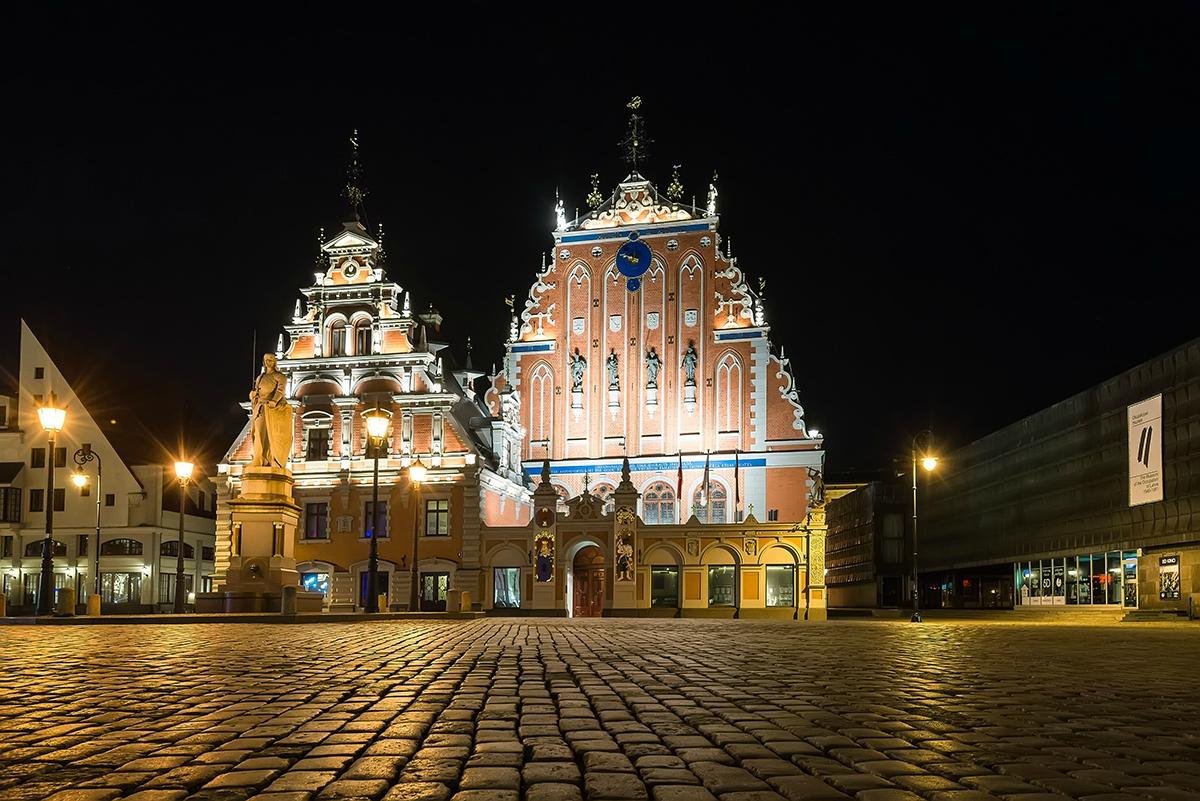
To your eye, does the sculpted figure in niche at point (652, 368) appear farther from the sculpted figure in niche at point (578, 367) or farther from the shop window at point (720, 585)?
the shop window at point (720, 585)

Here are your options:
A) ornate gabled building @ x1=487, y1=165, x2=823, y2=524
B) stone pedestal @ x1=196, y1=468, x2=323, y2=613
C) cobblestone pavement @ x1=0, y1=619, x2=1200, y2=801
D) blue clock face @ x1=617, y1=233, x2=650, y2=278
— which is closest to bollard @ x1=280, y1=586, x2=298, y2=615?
stone pedestal @ x1=196, y1=468, x2=323, y2=613

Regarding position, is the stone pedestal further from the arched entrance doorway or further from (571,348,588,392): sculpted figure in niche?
(571,348,588,392): sculpted figure in niche

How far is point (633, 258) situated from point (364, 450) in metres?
15.3

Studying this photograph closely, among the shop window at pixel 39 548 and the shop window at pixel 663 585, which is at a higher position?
the shop window at pixel 39 548

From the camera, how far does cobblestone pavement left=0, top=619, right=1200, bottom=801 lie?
15.1ft

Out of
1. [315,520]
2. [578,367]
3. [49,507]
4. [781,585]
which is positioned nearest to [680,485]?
[781,585]

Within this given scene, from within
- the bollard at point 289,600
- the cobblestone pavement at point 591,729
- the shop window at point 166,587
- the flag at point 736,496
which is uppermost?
the flag at point 736,496

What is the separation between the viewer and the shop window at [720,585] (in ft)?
160

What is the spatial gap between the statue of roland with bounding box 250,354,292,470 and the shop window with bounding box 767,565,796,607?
80.8ft

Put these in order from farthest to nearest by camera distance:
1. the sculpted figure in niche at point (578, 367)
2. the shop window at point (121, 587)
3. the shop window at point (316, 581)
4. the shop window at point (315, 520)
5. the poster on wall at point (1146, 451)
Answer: the sculpted figure in niche at point (578, 367) < the shop window at point (121, 587) < the shop window at point (315, 520) < the shop window at point (316, 581) < the poster on wall at point (1146, 451)

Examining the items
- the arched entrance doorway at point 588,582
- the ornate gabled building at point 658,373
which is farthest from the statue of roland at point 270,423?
the ornate gabled building at point 658,373

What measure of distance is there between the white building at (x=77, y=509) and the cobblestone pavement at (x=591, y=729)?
44996 mm

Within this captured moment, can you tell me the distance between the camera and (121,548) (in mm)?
54875

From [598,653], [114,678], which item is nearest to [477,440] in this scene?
[598,653]
